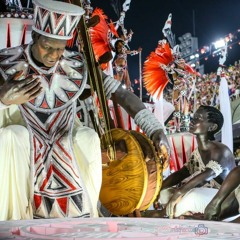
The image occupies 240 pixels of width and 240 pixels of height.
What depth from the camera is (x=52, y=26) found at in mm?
2979

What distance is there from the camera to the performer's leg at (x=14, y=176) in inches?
111

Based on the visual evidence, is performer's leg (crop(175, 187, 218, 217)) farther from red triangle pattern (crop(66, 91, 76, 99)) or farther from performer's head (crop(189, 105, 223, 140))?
red triangle pattern (crop(66, 91, 76, 99))

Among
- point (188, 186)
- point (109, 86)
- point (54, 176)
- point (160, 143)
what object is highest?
point (109, 86)

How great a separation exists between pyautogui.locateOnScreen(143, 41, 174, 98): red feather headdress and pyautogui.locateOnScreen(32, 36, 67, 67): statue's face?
2886 mm

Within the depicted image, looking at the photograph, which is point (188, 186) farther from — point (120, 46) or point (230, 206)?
point (120, 46)

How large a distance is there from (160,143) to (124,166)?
0.27 m

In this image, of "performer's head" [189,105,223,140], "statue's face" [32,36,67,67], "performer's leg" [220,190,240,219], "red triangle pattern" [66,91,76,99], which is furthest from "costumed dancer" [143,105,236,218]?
"statue's face" [32,36,67,67]

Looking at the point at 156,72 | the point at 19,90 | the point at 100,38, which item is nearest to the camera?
the point at 19,90

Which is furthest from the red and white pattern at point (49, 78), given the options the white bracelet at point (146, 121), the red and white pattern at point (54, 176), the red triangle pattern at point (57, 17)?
the white bracelet at point (146, 121)

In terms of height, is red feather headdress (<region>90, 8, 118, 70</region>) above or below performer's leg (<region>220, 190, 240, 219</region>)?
above

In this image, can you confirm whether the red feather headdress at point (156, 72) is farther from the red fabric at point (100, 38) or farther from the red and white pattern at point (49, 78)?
the red and white pattern at point (49, 78)

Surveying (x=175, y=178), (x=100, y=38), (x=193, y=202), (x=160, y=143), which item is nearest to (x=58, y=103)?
(x=160, y=143)

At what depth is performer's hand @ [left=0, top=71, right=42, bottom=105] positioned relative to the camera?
106 inches

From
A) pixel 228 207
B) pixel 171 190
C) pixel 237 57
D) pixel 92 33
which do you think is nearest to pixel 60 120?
pixel 228 207
